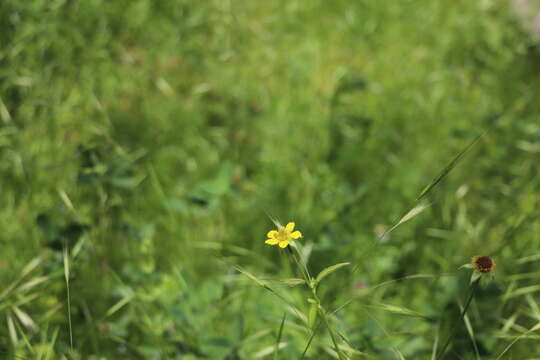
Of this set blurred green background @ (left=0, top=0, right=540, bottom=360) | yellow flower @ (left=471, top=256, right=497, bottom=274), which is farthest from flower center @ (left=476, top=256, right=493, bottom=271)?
blurred green background @ (left=0, top=0, right=540, bottom=360)

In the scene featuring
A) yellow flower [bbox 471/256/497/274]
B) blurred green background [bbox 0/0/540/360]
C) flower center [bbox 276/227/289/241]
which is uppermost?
yellow flower [bbox 471/256/497/274]

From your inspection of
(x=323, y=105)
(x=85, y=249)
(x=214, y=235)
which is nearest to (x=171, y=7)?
(x=323, y=105)

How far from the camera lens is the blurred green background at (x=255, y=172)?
1510 mm

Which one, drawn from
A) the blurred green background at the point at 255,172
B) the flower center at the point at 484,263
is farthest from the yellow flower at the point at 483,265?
the blurred green background at the point at 255,172

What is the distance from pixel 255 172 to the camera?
7.37 ft

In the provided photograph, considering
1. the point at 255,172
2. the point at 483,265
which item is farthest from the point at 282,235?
the point at 255,172

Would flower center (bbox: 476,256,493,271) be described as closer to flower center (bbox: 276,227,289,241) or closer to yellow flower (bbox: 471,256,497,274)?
yellow flower (bbox: 471,256,497,274)

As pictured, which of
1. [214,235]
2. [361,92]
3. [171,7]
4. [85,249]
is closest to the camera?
[85,249]

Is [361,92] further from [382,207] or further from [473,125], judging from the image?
[382,207]

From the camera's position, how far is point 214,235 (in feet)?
6.34

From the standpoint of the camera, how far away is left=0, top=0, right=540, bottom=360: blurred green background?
1.51 meters

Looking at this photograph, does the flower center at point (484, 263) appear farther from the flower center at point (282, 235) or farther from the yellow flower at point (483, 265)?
the flower center at point (282, 235)

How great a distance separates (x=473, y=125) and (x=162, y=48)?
5.34 ft

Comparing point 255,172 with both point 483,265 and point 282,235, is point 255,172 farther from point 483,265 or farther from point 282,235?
point 483,265
